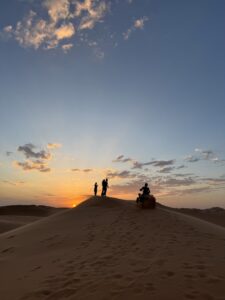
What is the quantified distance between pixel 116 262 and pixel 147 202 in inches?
478

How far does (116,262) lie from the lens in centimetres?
903

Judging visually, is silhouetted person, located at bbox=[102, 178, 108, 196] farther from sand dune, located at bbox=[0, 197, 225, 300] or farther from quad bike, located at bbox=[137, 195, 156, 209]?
sand dune, located at bbox=[0, 197, 225, 300]

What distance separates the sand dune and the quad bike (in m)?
3.87

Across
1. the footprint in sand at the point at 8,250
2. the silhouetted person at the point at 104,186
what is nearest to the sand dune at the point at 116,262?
the footprint in sand at the point at 8,250

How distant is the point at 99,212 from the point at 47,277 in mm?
12165

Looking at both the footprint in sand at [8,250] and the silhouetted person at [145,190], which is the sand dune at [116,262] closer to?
the footprint in sand at [8,250]

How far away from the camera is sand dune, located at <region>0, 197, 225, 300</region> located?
6.91 meters

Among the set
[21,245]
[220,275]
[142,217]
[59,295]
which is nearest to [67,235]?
[21,245]

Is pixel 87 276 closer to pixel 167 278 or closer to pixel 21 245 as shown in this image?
pixel 167 278

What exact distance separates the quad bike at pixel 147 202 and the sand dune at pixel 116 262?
387 cm

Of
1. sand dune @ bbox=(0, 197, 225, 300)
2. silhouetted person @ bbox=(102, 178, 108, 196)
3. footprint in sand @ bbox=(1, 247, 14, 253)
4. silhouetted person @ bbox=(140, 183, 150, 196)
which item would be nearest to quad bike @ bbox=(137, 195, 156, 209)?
silhouetted person @ bbox=(140, 183, 150, 196)

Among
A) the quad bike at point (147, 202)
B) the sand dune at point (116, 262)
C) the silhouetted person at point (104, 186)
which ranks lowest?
the sand dune at point (116, 262)

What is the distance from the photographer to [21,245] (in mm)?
14352

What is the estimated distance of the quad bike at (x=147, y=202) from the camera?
68.3 ft
